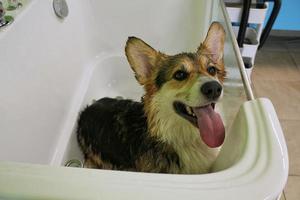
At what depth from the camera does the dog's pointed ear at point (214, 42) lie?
3.41 feet

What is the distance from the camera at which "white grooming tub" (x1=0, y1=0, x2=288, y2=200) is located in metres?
0.59

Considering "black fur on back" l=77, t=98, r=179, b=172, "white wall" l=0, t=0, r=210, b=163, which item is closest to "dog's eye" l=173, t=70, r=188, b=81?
"black fur on back" l=77, t=98, r=179, b=172

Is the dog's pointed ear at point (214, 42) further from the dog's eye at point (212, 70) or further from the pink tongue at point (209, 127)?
the pink tongue at point (209, 127)

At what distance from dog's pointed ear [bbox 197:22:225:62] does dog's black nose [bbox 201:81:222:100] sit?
21cm

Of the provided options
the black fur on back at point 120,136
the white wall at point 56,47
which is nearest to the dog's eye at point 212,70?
the black fur on back at point 120,136

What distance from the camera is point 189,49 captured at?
1693mm

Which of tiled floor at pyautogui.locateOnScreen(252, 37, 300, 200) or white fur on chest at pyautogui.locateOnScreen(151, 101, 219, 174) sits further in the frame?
tiled floor at pyautogui.locateOnScreen(252, 37, 300, 200)

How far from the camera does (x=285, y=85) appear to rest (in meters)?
2.00

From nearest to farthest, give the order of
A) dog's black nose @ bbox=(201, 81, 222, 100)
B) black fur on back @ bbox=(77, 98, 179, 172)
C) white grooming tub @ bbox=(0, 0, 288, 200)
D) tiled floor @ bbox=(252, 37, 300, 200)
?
1. white grooming tub @ bbox=(0, 0, 288, 200)
2. dog's black nose @ bbox=(201, 81, 222, 100)
3. black fur on back @ bbox=(77, 98, 179, 172)
4. tiled floor @ bbox=(252, 37, 300, 200)

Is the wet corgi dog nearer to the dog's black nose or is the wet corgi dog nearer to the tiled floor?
the dog's black nose

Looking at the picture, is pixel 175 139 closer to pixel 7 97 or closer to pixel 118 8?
pixel 7 97

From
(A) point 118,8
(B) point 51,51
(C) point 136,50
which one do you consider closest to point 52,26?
(B) point 51,51

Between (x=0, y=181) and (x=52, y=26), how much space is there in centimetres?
95

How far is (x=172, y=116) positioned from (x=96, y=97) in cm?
79
